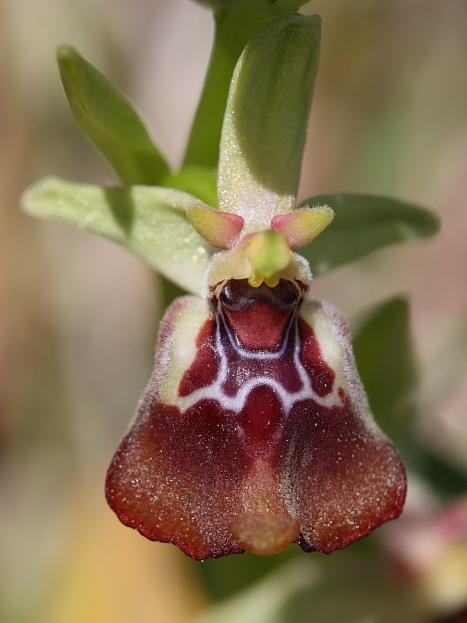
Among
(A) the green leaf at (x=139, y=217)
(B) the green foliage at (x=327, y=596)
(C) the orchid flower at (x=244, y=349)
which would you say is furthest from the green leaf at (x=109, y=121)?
(B) the green foliage at (x=327, y=596)

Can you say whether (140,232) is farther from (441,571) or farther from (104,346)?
(104,346)

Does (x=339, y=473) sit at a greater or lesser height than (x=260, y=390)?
lesser

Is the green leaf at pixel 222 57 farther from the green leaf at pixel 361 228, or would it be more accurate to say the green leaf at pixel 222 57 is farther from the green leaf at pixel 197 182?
the green leaf at pixel 361 228

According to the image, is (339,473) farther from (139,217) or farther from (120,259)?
(120,259)

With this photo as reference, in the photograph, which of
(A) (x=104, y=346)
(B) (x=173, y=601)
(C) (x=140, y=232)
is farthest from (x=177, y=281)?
(A) (x=104, y=346)

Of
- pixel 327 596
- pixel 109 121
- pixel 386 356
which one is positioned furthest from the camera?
pixel 327 596

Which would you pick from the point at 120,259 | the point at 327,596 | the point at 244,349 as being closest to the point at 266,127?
the point at 244,349
